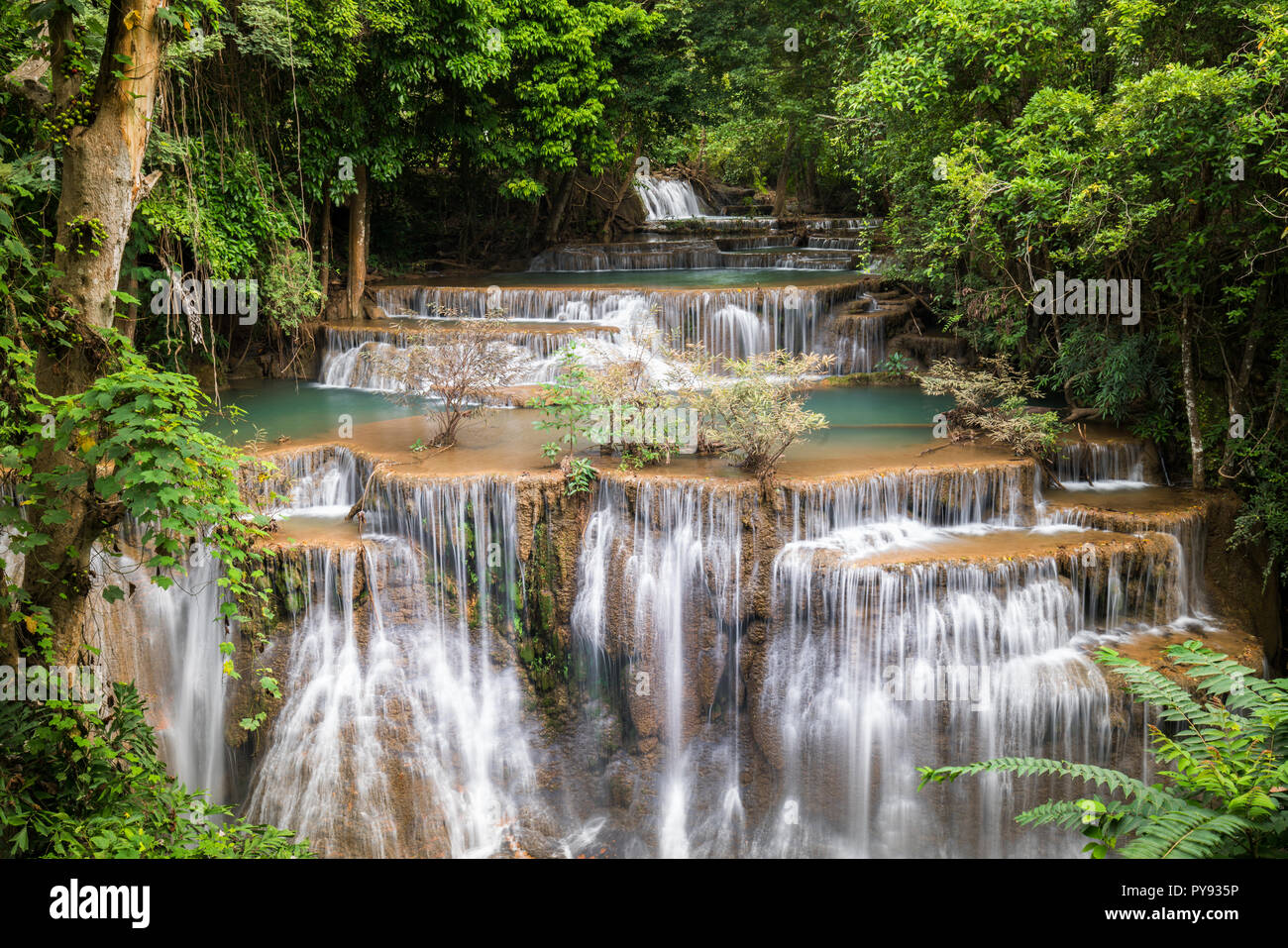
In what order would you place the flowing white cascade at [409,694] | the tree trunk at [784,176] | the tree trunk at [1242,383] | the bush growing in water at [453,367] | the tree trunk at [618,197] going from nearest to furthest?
the flowing white cascade at [409,694], the tree trunk at [1242,383], the bush growing in water at [453,367], the tree trunk at [618,197], the tree trunk at [784,176]

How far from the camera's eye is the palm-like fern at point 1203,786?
304cm

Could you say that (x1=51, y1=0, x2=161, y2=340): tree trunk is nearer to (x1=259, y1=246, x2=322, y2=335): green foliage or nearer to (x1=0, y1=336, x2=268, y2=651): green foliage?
(x1=0, y1=336, x2=268, y2=651): green foliage

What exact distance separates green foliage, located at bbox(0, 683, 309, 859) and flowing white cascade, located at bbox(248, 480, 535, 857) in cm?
297

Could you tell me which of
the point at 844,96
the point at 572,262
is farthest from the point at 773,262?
the point at 844,96

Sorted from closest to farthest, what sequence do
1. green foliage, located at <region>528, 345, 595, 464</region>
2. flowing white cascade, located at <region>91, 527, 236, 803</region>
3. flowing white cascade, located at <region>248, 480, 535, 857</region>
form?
flowing white cascade, located at <region>248, 480, 535, 857</region>, flowing white cascade, located at <region>91, 527, 236, 803</region>, green foliage, located at <region>528, 345, 595, 464</region>

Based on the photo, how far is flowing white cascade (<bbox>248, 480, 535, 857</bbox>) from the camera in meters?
8.30

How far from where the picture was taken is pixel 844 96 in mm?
11562

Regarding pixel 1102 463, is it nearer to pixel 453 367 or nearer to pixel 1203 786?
pixel 453 367

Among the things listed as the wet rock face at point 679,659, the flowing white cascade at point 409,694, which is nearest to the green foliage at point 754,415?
the wet rock face at point 679,659

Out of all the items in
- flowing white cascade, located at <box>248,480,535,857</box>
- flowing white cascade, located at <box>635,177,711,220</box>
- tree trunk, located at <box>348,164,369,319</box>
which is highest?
flowing white cascade, located at <box>635,177,711,220</box>

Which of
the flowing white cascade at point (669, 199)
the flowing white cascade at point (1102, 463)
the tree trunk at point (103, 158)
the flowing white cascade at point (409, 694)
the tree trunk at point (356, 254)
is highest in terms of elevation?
the flowing white cascade at point (669, 199)

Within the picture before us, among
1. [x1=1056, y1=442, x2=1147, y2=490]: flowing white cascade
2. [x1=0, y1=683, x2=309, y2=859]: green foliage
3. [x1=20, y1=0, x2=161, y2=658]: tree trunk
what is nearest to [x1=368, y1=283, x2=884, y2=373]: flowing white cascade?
[x1=1056, y1=442, x2=1147, y2=490]: flowing white cascade

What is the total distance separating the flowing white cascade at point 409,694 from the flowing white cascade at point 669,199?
2004cm

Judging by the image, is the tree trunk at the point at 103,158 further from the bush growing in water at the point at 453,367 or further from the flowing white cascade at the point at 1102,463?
the flowing white cascade at the point at 1102,463
